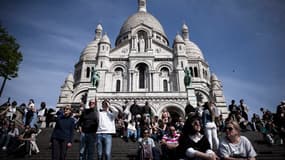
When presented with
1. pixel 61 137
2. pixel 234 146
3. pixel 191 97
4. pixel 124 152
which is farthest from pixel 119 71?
pixel 234 146

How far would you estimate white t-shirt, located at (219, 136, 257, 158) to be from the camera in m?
3.31

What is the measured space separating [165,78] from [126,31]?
1514 cm

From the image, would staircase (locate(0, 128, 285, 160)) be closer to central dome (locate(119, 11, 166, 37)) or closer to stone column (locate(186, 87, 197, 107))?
stone column (locate(186, 87, 197, 107))

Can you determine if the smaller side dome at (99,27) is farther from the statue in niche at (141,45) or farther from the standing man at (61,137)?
the standing man at (61,137)

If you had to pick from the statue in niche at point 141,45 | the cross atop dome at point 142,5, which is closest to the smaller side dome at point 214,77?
the statue in niche at point 141,45

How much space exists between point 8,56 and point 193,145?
19.4 m

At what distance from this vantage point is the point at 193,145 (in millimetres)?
3158

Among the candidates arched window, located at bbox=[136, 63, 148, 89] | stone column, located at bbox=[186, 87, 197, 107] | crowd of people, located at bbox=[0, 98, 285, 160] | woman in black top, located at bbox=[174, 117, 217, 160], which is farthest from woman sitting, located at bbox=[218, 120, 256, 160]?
arched window, located at bbox=[136, 63, 148, 89]

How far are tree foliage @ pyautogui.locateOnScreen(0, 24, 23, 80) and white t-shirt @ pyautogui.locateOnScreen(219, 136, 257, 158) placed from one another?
19424 mm

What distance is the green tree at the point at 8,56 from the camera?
1769cm

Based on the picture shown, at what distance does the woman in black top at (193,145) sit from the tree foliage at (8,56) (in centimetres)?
1903

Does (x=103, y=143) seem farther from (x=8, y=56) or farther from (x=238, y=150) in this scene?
(x=8, y=56)

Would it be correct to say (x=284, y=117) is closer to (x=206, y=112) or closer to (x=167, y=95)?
(x=206, y=112)

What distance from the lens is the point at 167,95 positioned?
2236cm
